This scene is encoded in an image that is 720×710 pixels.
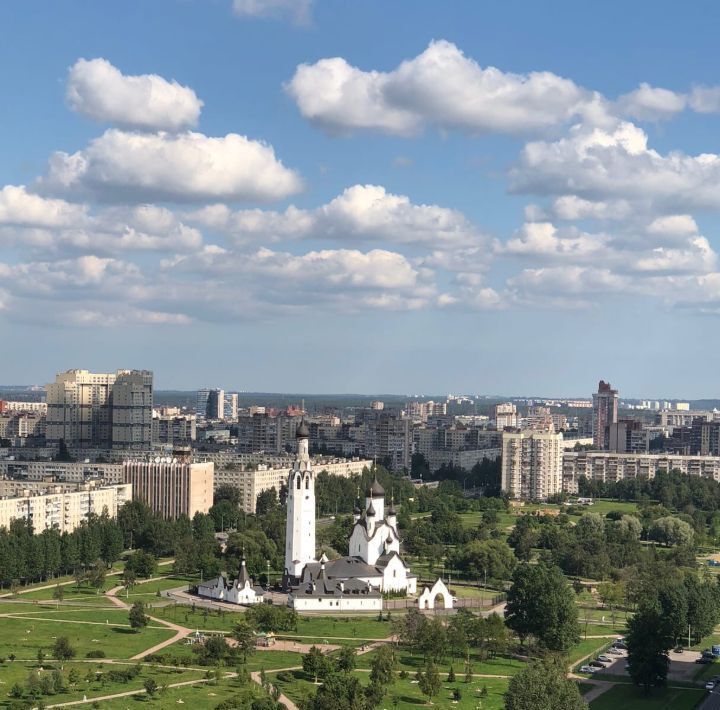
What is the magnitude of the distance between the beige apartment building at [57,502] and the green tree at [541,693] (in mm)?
55070

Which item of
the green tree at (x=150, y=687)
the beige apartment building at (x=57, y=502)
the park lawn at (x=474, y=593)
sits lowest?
the park lawn at (x=474, y=593)

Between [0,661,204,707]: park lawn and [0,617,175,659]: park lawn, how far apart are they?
2252 mm

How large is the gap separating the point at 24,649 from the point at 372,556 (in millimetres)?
26509

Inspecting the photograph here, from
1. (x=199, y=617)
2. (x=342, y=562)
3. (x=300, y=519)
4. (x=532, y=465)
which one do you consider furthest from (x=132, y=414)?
(x=199, y=617)

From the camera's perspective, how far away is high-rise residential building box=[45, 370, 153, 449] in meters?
152

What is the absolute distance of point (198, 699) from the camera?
46.7 m

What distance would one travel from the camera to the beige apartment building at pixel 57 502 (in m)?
91.6

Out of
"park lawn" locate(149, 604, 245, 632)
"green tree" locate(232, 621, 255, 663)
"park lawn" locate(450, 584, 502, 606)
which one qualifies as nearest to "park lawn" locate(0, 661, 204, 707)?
"green tree" locate(232, 621, 255, 663)

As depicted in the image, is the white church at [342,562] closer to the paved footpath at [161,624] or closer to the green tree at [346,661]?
the paved footpath at [161,624]

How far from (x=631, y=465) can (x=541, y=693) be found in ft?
354

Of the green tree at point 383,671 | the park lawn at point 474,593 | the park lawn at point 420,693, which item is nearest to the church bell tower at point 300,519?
the park lawn at point 474,593

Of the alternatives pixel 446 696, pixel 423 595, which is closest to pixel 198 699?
pixel 446 696

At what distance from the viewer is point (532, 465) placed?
135 metres

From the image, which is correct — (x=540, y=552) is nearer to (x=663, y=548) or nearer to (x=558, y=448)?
(x=663, y=548)
